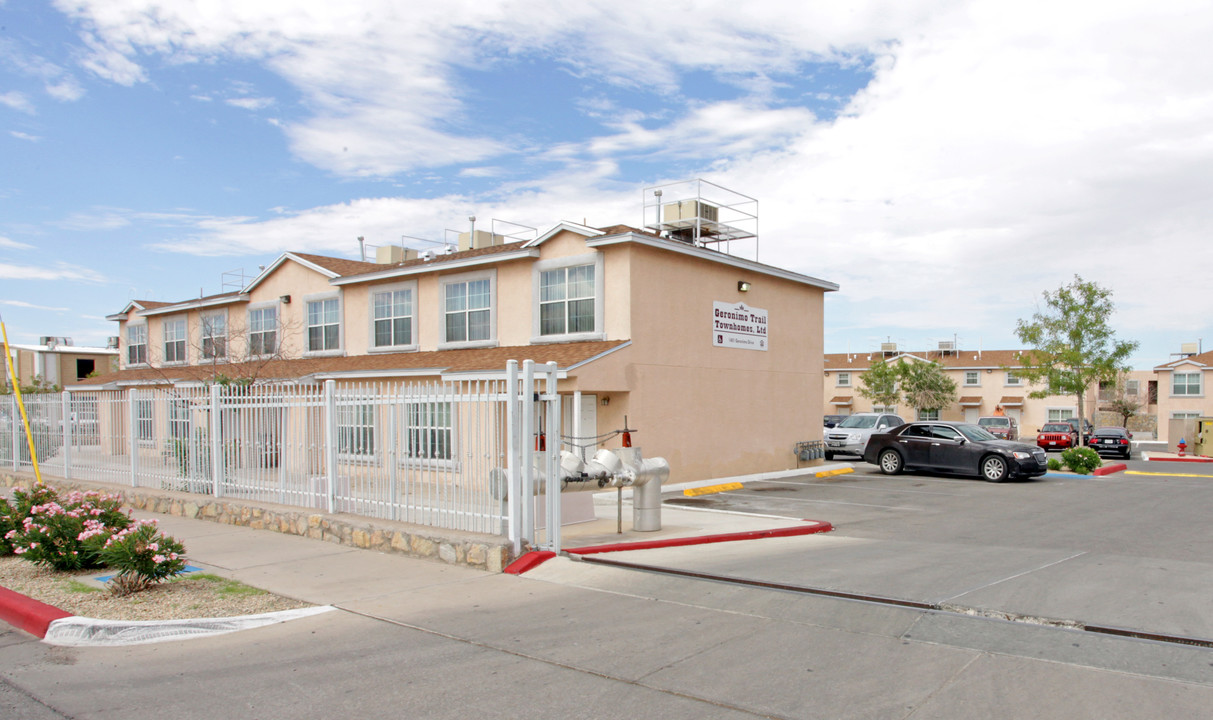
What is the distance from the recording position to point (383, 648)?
20.9 feet

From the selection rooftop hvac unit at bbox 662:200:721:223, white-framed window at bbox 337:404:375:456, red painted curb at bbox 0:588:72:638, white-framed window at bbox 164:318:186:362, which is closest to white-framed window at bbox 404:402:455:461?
Result: white-framed window at bbox 337:404:375:456

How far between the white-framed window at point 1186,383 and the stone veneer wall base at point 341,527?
57021 mm

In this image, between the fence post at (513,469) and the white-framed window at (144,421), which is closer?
the fence post at (513,469)

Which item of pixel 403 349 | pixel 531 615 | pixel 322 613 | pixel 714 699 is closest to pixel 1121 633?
pixel 714 699

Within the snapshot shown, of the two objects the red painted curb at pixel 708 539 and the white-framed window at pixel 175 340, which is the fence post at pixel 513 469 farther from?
the white-framed window at pixel 175 340

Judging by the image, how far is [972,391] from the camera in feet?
205

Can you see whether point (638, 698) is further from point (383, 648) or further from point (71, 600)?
point (71, 600)

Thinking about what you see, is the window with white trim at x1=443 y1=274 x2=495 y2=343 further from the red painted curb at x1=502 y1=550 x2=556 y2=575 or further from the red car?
the red car

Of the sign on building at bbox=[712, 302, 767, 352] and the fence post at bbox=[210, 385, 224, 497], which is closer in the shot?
the fence post at bbox=[210, 385, 224, 497]

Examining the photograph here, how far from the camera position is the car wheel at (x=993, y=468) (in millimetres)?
20844

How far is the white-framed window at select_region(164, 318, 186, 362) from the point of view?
103 ft

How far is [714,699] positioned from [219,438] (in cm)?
1025

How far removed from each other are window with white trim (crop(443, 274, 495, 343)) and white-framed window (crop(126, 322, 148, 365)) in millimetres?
17642

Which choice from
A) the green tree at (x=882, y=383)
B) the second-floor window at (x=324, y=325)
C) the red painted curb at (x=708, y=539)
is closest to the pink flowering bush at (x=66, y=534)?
the red painted curb at (x=708, y=539)
